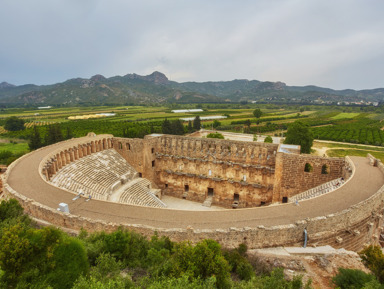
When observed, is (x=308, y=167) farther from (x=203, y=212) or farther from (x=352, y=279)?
(x=352, y=279)

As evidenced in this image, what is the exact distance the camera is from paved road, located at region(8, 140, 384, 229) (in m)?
15.5

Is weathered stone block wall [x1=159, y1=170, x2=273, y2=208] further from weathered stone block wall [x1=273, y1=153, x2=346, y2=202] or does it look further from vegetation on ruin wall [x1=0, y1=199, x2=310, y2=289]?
vegetation on ruin wall [x1=0, y1=199, x2=310, y2=289]

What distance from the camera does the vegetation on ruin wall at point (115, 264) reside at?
807cm

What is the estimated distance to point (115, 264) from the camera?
977 cm

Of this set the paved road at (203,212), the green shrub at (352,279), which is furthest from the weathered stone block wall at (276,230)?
the green shrub at (352,279)

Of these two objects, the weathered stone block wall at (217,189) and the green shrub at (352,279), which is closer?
the green shrub at (352,279)

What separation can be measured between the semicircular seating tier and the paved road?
119 inches

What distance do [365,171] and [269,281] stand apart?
1946 centimetres

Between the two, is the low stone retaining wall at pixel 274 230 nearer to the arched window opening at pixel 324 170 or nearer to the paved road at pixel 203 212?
the paved road at pixel 203 212

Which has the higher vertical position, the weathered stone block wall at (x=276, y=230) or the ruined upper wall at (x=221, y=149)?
the ruined upper wall at (x=221, y=149)

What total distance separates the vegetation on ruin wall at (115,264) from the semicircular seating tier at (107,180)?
10832mm

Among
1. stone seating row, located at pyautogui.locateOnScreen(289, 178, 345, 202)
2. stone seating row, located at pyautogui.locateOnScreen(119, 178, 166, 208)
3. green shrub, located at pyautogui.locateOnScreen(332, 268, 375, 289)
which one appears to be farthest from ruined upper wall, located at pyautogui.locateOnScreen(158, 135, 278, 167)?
green shrub, located at pyautogui.locateOnScreen(332, 268, 375, 289)

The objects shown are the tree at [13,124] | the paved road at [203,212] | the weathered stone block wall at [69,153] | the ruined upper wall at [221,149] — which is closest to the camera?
the paved road at [203,212]

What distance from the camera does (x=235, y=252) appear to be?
12383 mm
